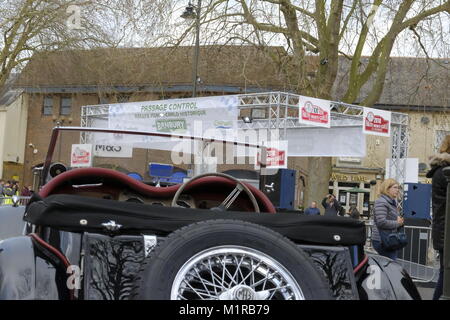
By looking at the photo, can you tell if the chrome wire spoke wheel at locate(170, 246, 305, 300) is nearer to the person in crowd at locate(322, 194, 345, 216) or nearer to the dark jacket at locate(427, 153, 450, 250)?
the dark jacket at locate(427, 153, 450, 250)

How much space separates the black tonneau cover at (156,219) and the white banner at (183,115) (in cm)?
1225

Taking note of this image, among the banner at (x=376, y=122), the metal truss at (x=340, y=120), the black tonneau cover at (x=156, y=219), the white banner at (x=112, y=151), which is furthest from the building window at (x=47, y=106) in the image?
the black tonneau cover at (x=156, y=219)

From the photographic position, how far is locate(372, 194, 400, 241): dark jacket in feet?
25.2

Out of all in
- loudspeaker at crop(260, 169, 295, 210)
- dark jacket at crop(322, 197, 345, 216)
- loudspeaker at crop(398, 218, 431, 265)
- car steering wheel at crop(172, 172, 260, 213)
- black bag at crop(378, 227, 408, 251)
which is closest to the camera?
car steering wheel at crop(172, 172, 260, 213)

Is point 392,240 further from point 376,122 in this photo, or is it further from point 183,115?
point 183,115

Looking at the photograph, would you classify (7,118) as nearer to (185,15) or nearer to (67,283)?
(185,15)

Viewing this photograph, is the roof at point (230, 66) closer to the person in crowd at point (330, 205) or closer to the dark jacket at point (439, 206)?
the person in crowd at point (330, 205)

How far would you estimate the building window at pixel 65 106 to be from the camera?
42406 mm

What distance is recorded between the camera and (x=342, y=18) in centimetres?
1928

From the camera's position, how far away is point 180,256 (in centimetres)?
242

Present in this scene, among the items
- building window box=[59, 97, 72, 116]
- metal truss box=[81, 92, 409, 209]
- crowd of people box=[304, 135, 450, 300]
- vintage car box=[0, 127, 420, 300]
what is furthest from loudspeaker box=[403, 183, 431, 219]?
building window box=[59, 97, 72, 116]

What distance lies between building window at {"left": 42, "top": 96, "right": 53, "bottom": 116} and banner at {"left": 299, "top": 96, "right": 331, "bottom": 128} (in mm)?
32070
